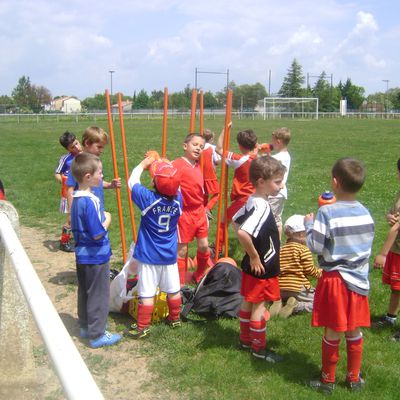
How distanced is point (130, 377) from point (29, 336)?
2.79 ft

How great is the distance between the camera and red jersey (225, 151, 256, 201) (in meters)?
6.09

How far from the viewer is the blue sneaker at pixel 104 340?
4.31m

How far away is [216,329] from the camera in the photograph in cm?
468

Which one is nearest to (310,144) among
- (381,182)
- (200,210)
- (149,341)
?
(381,182)

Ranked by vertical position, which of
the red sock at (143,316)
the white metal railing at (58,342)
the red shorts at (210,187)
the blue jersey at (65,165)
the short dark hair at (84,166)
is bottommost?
the red sock at (143,316)

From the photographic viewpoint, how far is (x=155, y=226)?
4461 millimetres

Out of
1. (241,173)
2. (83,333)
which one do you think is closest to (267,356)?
(83,333)

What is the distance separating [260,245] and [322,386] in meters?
1.13

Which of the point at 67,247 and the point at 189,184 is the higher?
the point at 189,184

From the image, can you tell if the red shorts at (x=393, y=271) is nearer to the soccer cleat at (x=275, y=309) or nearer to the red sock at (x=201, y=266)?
the soccer cleat at (x=275, y=309)

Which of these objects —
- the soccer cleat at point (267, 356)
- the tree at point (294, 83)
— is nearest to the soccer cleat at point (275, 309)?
the soccer cleat at point (267, 356)

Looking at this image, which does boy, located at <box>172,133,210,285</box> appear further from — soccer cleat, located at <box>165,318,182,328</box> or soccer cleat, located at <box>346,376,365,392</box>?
soccer cleat, located at <box>346,376,365,392</box>

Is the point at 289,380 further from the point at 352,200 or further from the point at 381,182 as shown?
the point at 381,182

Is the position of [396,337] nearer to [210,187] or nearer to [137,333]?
[137,333]
